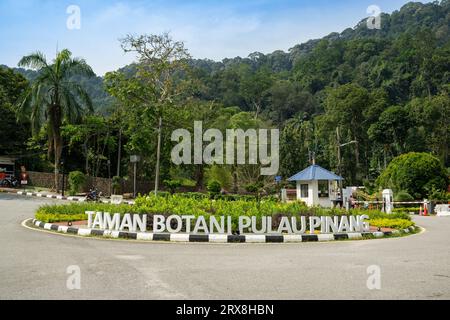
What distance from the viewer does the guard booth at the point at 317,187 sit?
1271 inches

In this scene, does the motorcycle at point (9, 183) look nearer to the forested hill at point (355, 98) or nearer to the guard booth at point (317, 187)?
the forested hill at point (355, 98)

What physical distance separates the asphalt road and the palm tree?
83.5 ft

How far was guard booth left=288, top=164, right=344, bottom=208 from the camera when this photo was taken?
3228cm

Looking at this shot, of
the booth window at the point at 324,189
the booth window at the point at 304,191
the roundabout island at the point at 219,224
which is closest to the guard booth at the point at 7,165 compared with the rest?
the booth window at the point at 304,191

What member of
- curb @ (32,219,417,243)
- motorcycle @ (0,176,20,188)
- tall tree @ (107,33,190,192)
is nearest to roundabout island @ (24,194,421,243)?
Result: curb @ (32,219,417,243)

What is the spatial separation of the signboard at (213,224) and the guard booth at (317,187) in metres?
17.6

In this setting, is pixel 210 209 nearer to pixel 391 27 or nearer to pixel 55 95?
pixel 55 95

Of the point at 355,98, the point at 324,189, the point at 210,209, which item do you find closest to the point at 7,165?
the point at 324,189

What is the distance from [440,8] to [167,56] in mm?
147740

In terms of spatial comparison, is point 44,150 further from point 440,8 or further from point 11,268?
point 440,8

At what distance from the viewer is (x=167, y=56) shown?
29016 millimetres

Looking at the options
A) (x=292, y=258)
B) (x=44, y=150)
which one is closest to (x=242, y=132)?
(x=44, y=150)

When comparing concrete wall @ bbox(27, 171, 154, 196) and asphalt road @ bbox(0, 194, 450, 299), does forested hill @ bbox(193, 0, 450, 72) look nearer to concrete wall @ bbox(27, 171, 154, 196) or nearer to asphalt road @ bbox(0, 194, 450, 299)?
concrete wall @ bbox(27, 171, 154, 196)

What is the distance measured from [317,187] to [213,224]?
65.8 feet
